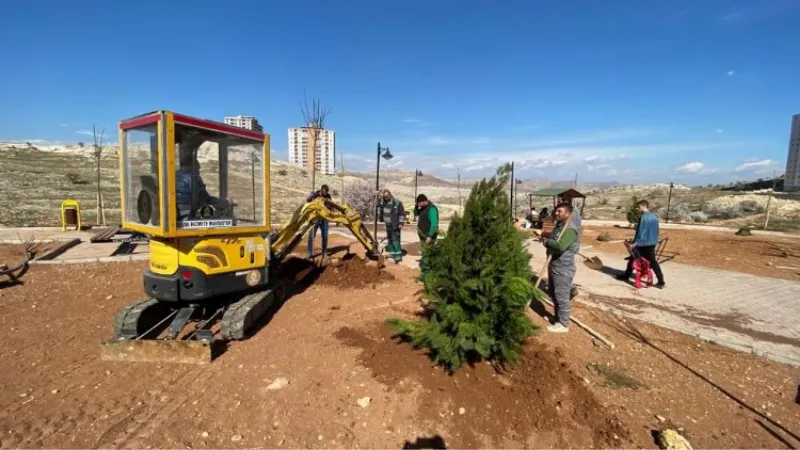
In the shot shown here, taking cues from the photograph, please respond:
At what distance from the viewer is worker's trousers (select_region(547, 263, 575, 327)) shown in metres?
5.34

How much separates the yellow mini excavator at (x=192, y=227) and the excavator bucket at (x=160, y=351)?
0.4 inches

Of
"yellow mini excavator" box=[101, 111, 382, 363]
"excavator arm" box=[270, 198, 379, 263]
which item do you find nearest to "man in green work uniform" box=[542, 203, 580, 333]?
"excavator arm" box=[270, 198, 379, 263]

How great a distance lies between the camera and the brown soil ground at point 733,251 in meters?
10.6

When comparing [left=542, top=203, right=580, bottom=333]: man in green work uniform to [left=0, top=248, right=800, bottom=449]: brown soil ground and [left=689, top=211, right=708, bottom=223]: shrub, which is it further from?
[left=689, top=211, right=708, bottom=223]: shrub

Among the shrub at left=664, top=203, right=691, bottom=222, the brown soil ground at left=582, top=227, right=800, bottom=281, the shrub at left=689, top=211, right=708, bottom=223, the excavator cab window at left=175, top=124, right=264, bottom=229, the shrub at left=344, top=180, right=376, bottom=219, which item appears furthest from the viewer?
the shrub at left=664, top=203, right=691, bottom=222

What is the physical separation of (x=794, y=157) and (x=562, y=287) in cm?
7923

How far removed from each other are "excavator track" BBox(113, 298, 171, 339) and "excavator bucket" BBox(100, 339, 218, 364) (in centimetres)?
35

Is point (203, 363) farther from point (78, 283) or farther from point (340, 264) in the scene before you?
point (78, 283)

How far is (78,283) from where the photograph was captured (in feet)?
24.9

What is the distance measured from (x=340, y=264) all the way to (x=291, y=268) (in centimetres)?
109

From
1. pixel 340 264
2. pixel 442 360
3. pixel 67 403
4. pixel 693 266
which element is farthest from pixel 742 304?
pixel 67 403

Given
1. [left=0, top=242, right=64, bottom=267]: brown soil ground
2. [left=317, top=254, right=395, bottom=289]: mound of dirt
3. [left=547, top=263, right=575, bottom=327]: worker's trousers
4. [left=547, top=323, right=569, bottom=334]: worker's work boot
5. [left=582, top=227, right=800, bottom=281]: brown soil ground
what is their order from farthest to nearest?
[left=582, top=227, right=800, bottom=281]: brown soil ground, [left=0, top=242, right=64, bottom=267]: brown soil ground, [left=317, top=254, right=395, bottom=289]: mound of dirt, [left=547, top=323, right=569, bottom=334]: worker's work boot, [left=547, top=263, right=575, bottom=327]: worker's trousers

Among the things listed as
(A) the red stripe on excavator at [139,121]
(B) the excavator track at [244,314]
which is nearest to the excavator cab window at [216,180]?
(A) the red stripe on excavator at [139,121]

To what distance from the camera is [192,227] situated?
15.8 feet
